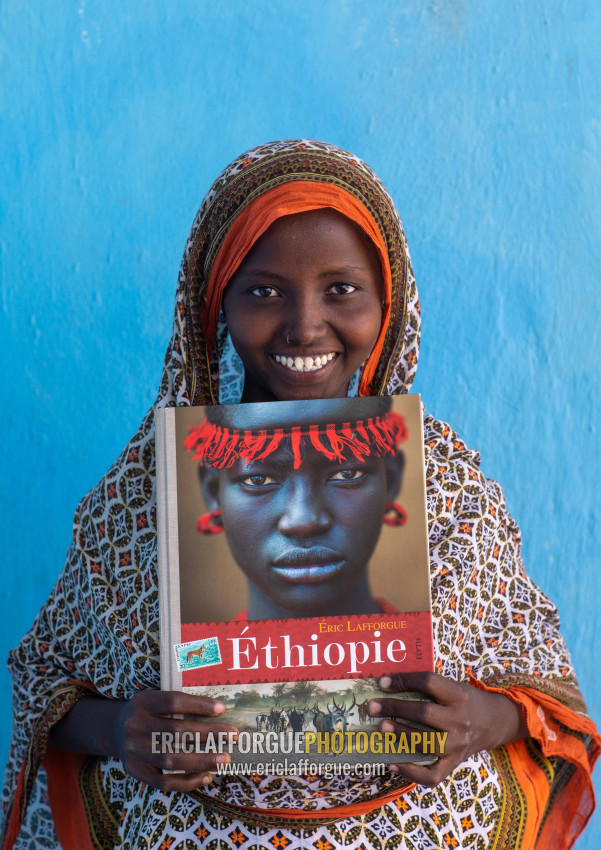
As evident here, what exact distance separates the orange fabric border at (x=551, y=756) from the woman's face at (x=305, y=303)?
0.43m

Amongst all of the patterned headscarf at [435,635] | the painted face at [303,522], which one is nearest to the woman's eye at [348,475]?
the painted face at [303,522]

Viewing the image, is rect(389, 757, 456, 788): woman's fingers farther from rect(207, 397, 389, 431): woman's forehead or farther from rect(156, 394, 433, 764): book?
rect(207, 397, 389, 431): woman's forehead

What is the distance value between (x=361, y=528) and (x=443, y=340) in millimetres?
739

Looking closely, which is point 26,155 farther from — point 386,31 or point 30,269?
point 386,31

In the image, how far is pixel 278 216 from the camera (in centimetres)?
96

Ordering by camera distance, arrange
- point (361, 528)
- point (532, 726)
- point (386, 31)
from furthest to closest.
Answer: point (386, 31)
point (532, 726)
point (361, 528)

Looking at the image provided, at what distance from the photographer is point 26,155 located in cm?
152

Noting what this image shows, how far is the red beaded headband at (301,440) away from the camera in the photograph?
874 millimetres

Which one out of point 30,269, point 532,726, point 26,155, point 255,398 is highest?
point 26,155

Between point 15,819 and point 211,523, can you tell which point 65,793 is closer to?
point 15,819

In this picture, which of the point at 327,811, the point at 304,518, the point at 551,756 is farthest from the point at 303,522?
A: the point at 551,756

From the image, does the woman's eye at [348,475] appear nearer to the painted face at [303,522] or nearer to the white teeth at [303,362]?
the painted face at [303,522]

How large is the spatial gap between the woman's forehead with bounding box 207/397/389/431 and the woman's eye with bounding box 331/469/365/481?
0.05 m

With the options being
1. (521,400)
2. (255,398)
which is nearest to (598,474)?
(521,400)
